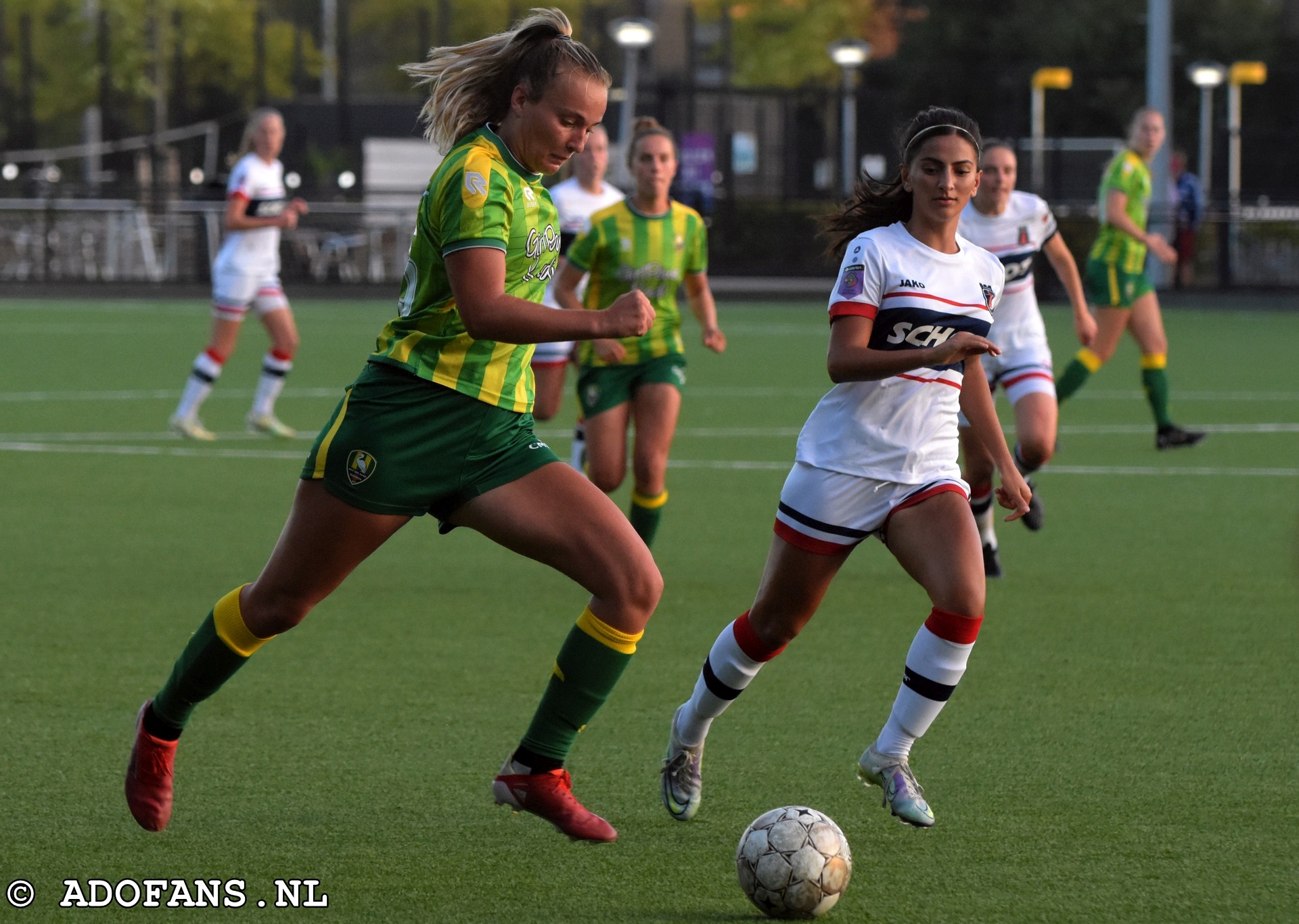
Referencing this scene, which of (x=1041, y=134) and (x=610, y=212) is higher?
(x=1041, y=134)

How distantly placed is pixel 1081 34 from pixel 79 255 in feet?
95.2

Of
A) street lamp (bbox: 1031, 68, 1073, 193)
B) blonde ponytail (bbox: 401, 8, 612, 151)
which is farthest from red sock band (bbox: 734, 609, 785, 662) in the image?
street lamp (bbox: 1031, 68, 1073, 193)

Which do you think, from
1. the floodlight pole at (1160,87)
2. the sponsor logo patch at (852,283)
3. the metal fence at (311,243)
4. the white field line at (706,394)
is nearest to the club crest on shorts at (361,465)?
the sponsor logo patch at (852,283)

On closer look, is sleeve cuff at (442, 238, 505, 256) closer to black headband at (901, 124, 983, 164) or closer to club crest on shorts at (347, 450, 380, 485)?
club crest on shorts at (347, 450, 380, 485)

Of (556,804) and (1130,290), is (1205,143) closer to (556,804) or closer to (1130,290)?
(1130,290)

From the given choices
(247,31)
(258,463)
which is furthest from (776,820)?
(247,31)

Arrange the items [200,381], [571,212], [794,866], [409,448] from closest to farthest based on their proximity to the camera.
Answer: [794,866] → [409,448] → [571,212] → [200,381]

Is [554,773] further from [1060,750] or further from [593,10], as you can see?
[593,10]

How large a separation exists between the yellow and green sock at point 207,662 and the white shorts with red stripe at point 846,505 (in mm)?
1519

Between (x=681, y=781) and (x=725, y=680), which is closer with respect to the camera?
(x=681, y=781)

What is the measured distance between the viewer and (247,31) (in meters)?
48.1

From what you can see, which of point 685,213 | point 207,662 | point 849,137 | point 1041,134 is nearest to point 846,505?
point 207,662

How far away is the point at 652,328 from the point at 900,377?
346 centimetres

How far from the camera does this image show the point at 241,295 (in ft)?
48.0
